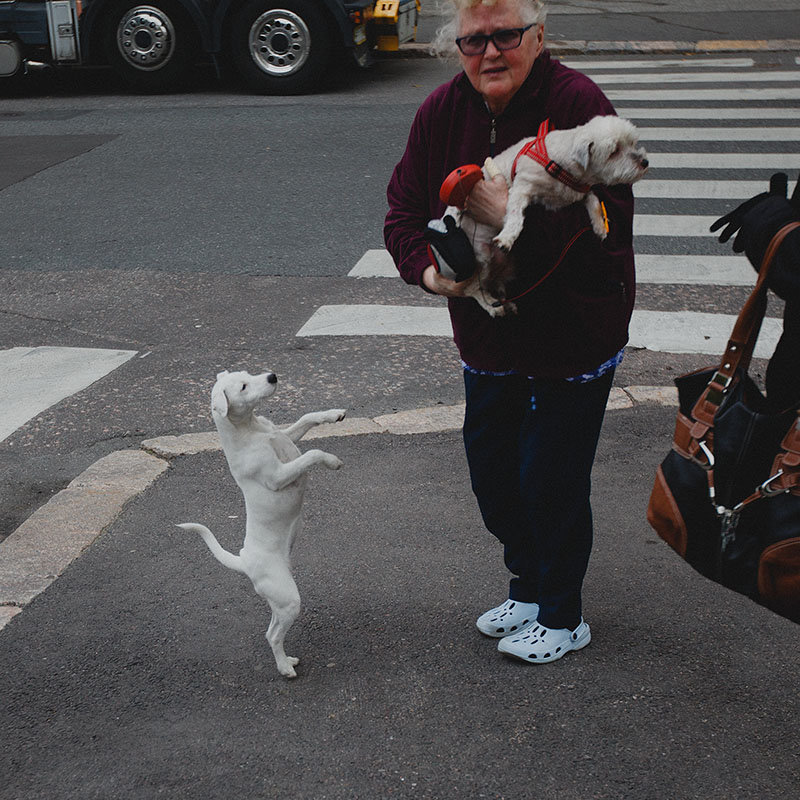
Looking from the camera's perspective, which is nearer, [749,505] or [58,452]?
[749,505]

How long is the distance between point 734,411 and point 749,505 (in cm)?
23

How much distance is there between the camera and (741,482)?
2.43 m

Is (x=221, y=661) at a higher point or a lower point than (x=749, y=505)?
lower

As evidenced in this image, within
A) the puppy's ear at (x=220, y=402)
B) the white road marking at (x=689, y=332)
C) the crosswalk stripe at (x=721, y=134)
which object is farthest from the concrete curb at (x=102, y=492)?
the crosswalk stripe at (x=721, y=134)

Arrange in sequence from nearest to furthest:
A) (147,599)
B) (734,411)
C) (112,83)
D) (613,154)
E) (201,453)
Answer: (734,411)
(613,154)
(147,599)
(201,453)
(112,83)

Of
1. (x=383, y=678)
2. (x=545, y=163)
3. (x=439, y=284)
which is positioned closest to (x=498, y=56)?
(x=545, y=163)

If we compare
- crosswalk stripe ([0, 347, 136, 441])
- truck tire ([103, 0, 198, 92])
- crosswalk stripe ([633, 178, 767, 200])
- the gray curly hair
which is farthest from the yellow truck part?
the gray curly hair

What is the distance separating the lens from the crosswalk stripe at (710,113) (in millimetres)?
11078

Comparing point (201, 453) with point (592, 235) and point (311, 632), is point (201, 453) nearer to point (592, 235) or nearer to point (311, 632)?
point (311, 632)

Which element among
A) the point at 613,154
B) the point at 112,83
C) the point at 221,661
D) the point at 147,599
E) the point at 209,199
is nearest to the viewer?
the point at 613,154

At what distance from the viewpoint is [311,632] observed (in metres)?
3.48

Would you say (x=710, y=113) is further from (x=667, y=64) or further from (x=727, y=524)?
(x=727, y=524)

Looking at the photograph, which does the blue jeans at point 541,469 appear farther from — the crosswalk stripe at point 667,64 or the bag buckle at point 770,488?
the crosswalk stripe at point 667,64

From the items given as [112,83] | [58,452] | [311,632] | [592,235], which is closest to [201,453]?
[58,452]
